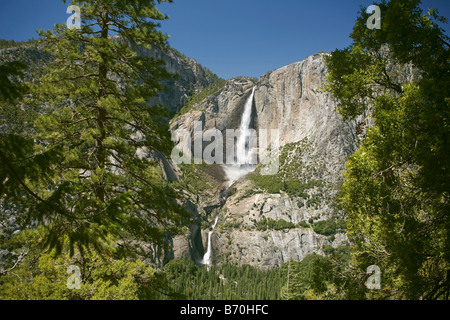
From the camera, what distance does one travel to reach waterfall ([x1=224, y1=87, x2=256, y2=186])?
124750mm

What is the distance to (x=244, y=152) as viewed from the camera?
127812mm

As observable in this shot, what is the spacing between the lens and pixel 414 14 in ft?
18.9

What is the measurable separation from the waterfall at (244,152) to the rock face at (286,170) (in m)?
2.91

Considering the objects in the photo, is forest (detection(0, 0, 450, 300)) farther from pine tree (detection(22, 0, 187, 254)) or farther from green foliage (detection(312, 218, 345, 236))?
green foliage (detection(312, 218, 345, 236))

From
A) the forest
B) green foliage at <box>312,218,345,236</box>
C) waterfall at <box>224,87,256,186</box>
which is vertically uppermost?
waterfall at <box>224,87,256,186</box>

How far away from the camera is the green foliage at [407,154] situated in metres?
5.05

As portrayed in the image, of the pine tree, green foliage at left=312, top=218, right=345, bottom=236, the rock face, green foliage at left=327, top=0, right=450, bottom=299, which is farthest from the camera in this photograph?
the rock face

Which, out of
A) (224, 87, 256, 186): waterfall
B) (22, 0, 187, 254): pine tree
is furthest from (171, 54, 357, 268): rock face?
(22, 0, 187, 254): pine tree

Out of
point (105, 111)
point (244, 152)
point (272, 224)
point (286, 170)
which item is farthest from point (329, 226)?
point (105, 111)

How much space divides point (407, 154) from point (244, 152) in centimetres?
12251

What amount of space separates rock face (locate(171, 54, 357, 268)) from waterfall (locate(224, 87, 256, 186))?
2905 millimetres
